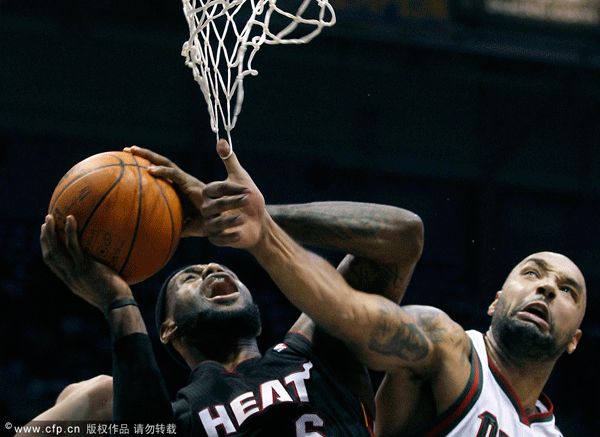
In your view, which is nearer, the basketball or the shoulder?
the basketball

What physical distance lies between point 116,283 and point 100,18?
4.10 meters

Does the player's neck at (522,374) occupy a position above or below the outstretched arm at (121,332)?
below

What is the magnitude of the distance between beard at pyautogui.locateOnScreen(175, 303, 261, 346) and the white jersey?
698 millimetres

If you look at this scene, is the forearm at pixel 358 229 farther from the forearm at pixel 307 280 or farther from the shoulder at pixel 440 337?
the shoulder at pixel 440 337

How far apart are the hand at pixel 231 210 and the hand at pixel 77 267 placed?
1.18ft

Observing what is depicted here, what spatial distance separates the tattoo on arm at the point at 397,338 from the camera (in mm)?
1990

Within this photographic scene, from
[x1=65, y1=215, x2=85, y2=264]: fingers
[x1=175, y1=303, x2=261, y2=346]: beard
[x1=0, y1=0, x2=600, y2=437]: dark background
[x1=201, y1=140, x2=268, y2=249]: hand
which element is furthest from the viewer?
[x1=0, y1=0, x2=600, y2=437]: dark background

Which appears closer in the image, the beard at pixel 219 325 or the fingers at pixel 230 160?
the fingers at pixel 230 160

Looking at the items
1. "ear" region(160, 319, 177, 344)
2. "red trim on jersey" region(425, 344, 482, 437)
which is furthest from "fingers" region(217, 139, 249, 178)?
"red trim on jersey" region(425, 344, 482, 437)

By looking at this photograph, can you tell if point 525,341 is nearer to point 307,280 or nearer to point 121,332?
point 307,280

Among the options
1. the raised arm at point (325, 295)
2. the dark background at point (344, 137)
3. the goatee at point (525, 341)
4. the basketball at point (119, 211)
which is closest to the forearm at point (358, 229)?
the raised arm at point (325, 295)

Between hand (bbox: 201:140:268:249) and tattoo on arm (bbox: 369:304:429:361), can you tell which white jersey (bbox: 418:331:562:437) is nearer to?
tattoo on arm (bbox: 369:304:429:361)

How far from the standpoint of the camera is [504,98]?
645 centimetres

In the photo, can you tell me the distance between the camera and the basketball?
5.73 ft
